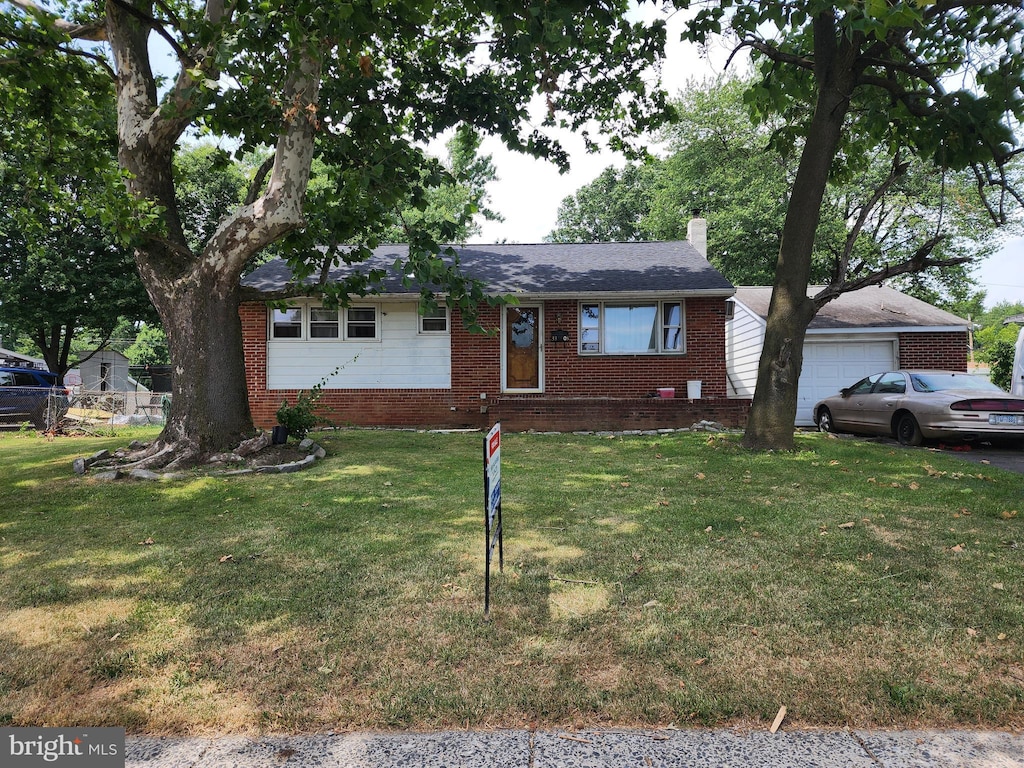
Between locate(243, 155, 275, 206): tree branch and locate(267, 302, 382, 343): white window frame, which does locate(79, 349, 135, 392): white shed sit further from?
locate(243, 155, 275, 206): tree branch

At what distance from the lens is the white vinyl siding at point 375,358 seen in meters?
13.9

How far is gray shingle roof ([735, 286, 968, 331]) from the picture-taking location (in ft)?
47.6

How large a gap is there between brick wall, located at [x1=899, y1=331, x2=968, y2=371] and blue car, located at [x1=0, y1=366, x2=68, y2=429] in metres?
21.4

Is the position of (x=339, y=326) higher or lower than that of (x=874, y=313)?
lower

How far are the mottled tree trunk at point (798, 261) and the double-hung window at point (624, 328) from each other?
474cm

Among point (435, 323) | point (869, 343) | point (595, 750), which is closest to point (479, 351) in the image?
point (435, 323)

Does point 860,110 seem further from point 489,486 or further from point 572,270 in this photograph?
point 489,486

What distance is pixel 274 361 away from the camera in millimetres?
13875

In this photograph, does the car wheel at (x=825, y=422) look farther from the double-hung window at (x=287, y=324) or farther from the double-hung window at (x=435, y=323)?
the double-hung window at (x=287, y=324)

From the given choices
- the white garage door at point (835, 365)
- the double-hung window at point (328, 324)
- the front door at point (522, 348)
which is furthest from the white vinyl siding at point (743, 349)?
the double-hung window at point (328, 324)

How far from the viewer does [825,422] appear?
43.4 ft

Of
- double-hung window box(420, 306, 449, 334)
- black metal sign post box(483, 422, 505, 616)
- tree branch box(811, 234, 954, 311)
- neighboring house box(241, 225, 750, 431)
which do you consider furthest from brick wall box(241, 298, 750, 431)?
black metal sign post box(483, 422, 505, 616)

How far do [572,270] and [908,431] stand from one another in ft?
26.6

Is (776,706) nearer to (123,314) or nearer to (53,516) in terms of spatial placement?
(53,516)
